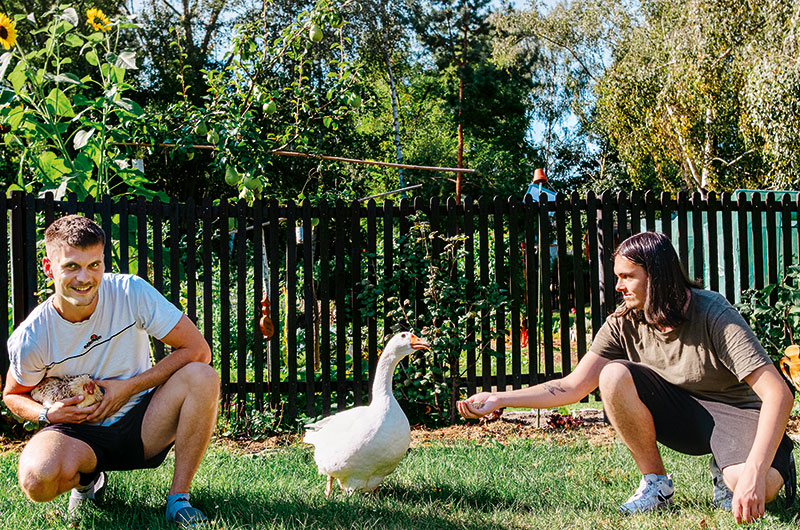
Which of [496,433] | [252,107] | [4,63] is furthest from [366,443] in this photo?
[4,63]

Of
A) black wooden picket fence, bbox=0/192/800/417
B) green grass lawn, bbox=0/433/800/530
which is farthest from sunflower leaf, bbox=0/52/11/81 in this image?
green grass lawn, bbox=0/433/800/530

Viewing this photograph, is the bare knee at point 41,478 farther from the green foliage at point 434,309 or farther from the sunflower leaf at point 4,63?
the sunflower leaf at point 4,63

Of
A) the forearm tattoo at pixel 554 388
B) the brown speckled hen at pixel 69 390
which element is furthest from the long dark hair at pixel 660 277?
the brown speckled hen at pixel 69 390

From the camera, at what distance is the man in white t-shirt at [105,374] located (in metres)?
2.74

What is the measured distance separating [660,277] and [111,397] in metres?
2.26

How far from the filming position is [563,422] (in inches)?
195

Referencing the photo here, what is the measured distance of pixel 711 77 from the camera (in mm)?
19188

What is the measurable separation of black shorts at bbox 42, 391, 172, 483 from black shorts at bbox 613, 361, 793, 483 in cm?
209

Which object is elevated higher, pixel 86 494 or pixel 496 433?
pixel 86 494

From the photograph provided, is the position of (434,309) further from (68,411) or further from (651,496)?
(68,411)

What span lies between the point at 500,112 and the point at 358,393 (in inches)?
764

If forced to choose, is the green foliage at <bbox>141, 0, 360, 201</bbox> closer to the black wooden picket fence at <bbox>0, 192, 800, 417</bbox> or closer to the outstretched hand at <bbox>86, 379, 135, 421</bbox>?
the black wooden picket fence at <bbox>0, 192, 800, 417</bbox>

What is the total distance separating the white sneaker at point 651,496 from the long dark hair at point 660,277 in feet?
2.22

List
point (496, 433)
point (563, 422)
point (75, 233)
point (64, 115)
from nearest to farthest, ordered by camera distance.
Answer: point (75, 233) → point (496, 433) → point (563, 422) → point (64, 115)
